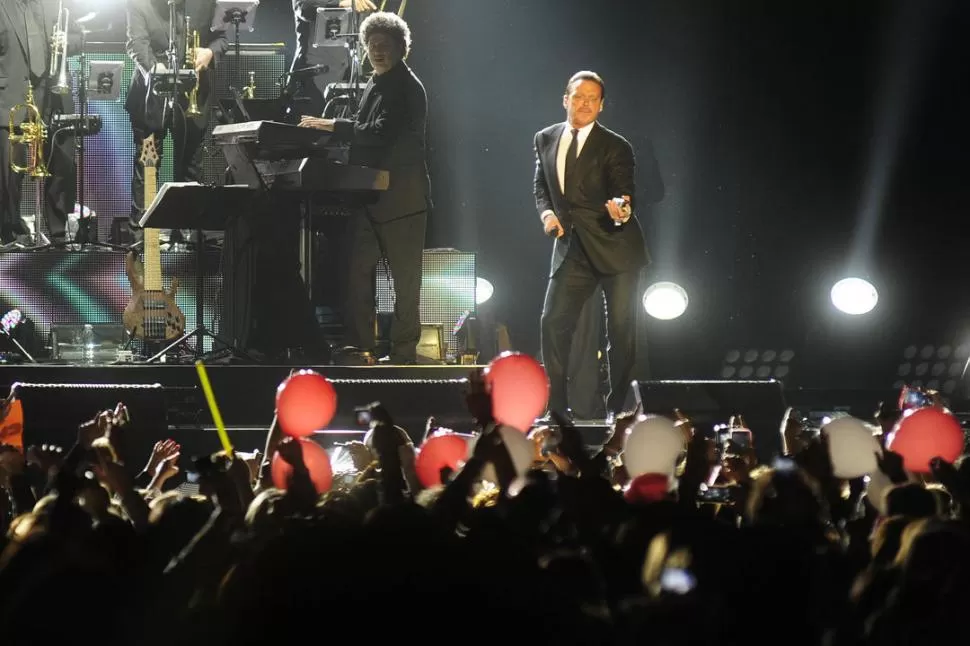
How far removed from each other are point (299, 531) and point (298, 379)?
1.74 meters

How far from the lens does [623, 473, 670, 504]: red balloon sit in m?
2.50

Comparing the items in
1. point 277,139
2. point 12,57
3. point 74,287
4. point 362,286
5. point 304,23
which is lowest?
point 74,287

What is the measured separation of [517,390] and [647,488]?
1033mm

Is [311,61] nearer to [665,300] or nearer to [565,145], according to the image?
[665,300]

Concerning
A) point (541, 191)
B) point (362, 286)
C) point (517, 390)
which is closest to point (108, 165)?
point (362, 286)

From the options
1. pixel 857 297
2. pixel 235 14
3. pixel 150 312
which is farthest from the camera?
pixel 235 14

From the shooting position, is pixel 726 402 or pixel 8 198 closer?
pixel 726 402

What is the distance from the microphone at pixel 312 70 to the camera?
9766 millimetres

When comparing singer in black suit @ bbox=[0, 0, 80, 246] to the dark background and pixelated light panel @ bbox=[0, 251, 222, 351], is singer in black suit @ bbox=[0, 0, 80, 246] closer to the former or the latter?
pixelated light panel @ bbox=[0, 251, 222, 351]

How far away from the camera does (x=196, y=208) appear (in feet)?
22.0

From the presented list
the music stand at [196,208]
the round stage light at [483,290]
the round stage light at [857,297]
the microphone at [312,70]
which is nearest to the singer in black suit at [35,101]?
the microphone at [312,70]

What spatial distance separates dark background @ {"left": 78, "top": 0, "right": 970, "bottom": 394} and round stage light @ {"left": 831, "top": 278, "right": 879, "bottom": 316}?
0.07 meters

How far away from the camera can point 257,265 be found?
6.85 m

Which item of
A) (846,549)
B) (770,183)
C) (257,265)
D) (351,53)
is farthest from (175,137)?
(846,549)
